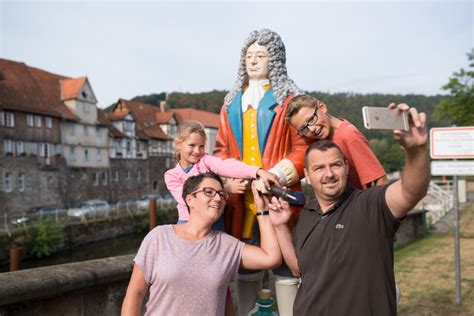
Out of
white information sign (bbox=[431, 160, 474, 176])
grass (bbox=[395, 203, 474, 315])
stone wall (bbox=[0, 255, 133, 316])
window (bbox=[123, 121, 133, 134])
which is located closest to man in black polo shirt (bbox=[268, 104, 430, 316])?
stone wall (bbox=[0, 255, 133, 316])

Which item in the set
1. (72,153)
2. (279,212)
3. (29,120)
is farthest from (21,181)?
(279,212)

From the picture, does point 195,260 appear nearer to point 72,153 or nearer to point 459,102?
Result: point 459,102

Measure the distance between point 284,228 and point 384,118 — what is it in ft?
3.08

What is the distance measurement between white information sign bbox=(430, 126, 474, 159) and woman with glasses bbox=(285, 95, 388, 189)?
398cm

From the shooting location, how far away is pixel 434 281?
685 cm

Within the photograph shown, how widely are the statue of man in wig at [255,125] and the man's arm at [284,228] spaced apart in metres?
0.35

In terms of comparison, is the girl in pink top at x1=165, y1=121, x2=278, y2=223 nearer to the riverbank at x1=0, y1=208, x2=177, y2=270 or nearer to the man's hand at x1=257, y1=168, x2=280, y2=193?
the man's hand at x1=257, y1=168, x2=280, y2=193

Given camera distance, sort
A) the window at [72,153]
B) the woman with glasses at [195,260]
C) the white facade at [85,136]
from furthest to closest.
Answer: the window at [72,153] → the white facade at [85,136] → the woman with glasses at [195,260]

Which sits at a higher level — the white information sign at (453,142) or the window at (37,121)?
the window at (37,121)

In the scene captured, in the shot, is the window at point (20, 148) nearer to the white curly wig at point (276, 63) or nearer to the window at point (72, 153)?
the window at point (72, 153)

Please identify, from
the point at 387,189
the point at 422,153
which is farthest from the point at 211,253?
the point at 422,153

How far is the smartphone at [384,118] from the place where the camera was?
1594 millimetres

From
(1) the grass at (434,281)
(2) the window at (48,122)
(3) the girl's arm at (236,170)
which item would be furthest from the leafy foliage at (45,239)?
(3) the girl's arm at (236,170)

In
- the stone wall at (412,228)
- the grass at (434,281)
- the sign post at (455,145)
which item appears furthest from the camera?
the stone wall at (412,228)
